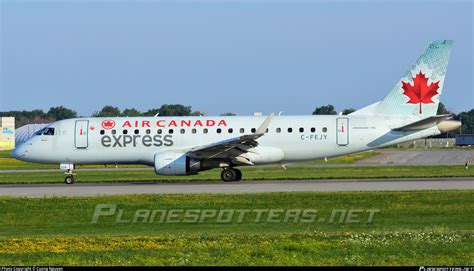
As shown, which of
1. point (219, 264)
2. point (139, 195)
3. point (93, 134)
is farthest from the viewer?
point (93, 134)

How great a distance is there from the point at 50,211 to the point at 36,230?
4.51 metres

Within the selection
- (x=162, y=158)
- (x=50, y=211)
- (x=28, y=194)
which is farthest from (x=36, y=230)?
(x=162, y=158)

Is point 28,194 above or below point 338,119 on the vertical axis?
below

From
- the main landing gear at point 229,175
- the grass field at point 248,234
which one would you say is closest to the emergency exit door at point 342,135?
the main landing gear at point 229,175

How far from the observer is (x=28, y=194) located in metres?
34.4

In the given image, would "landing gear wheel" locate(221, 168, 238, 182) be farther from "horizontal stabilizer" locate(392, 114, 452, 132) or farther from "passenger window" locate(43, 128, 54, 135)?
"passenger window" locate(43, 128, 54, 135)

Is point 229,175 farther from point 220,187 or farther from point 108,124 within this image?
point 108,124

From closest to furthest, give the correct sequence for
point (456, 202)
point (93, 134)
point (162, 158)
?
1. point (456, 202)
2. point (162, 158)
3. point (93, 134)

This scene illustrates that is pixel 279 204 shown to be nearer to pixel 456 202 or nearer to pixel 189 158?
pixel 456 202

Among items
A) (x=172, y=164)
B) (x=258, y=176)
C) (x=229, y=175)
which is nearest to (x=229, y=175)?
(x=229, y=175)

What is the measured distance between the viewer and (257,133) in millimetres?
39031

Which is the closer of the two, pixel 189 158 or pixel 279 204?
pixel 279 204

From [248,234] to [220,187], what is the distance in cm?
1591

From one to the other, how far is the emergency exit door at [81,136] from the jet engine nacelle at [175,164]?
4844 millimetres
